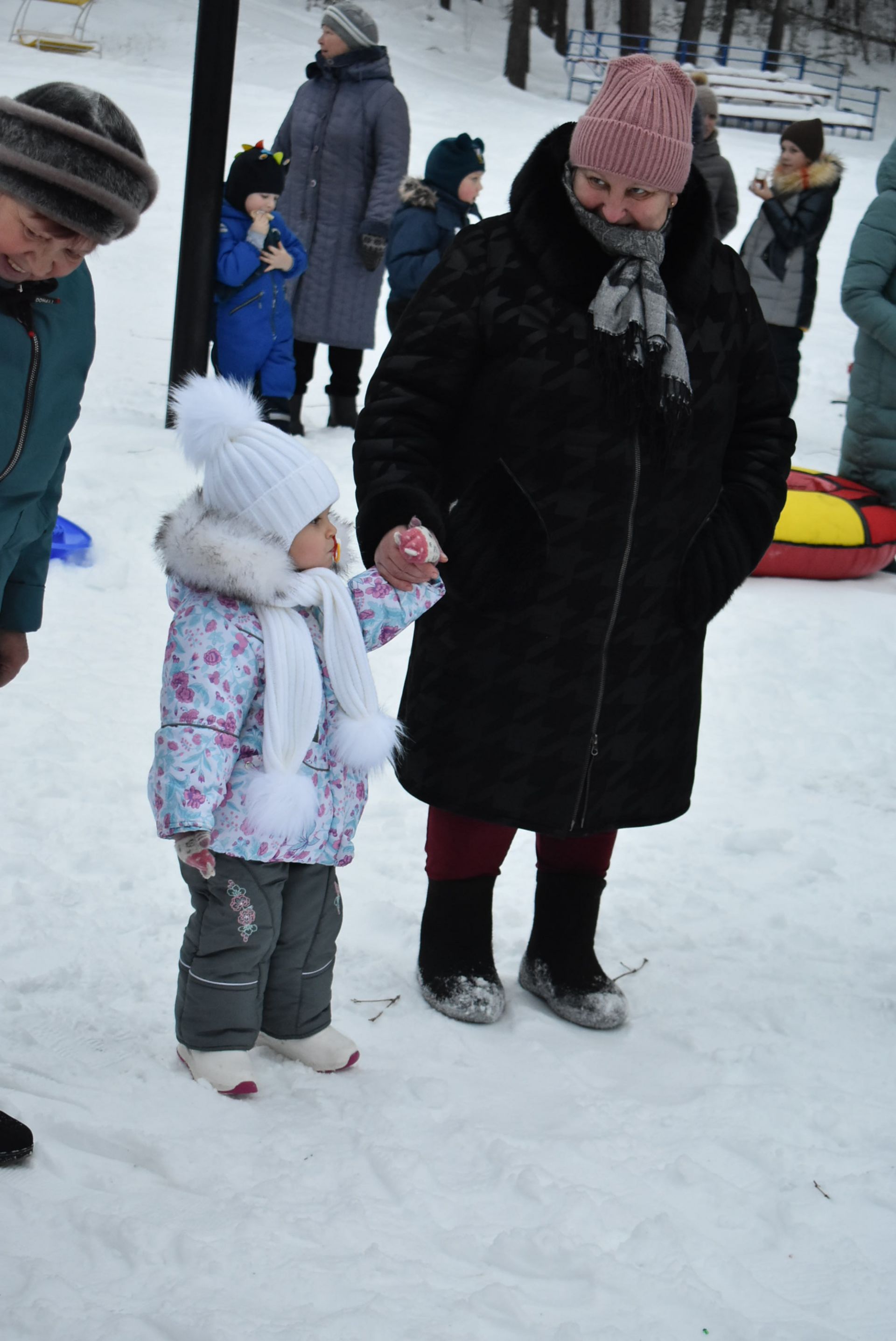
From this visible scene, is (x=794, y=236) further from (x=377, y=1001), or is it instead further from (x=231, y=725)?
(x=231, y=725)

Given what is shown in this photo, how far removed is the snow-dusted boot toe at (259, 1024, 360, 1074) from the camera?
8.57 feet

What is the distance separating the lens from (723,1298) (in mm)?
2102

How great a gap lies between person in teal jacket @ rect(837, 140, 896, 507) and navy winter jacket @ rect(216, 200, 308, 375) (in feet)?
8.20

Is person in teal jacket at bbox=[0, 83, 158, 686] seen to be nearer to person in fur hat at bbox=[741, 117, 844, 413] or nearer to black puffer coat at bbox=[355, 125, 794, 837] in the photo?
black puffer coat at bbox=[355, 125, 794, 837]

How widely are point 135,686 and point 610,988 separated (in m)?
2.03

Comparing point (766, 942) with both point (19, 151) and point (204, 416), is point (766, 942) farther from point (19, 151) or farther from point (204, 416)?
point (19, 151)

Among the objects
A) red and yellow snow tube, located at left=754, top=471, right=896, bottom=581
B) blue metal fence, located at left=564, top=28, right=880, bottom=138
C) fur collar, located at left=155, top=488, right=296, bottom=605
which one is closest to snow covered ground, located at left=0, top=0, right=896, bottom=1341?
red and yellow snow tube, located at left=754, top=471, right=896, bottom=581

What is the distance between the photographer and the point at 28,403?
79.0 inches

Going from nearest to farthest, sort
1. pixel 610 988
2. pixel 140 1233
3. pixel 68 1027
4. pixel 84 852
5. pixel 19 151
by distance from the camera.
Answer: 1. pixel 19 151
2. pixel 140 1233
3. pixel 68 1027
4. pixel 610 988
5. pixel 84 852

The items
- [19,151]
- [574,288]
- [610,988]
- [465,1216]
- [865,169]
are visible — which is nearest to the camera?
[19,151]

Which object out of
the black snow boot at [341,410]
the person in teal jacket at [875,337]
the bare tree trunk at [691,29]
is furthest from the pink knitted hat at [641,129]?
the bare tree trunk at [691,29]

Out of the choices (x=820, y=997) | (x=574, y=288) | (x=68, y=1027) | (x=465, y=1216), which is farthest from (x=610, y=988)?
(x=574, y=288)

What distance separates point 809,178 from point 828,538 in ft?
7.17

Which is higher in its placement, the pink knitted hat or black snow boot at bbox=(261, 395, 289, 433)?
the pink knitted hat
